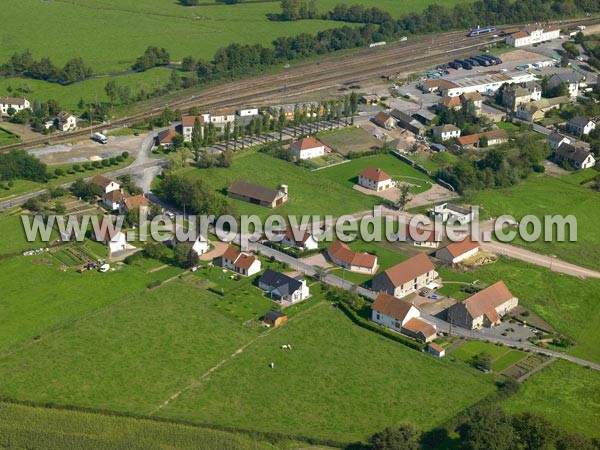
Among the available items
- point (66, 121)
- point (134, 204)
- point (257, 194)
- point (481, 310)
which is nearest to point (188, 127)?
point (66, 121)

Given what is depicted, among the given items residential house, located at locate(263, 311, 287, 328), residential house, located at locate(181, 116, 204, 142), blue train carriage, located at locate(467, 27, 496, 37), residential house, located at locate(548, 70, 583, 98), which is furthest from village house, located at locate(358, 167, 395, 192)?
blue train carriage, located at locate(467, 27, 496, 37)

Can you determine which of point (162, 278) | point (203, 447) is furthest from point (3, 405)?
point (162, 278)

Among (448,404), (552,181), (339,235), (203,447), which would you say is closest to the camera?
(203,447)

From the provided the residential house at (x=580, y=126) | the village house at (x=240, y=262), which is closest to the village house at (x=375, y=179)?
the village house at (x=240, y=262)

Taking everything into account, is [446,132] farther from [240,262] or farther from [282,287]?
[282,287]

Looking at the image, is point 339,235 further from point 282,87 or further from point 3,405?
point 282,87

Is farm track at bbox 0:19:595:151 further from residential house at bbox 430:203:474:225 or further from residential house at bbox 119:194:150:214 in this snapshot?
residential house at bbox 430:203:474:225
